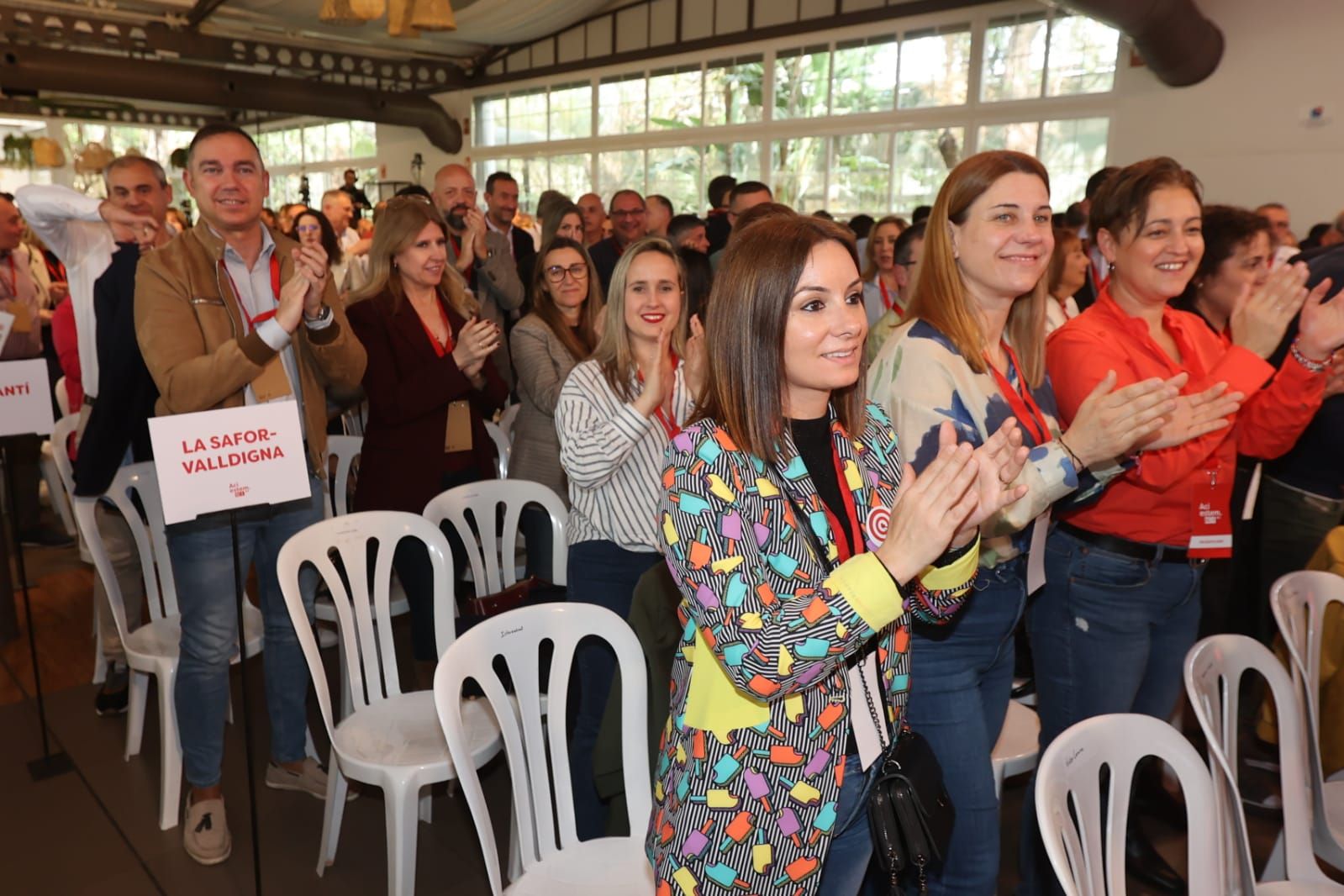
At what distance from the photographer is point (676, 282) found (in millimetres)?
2334

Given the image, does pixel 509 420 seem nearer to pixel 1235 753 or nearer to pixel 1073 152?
pixel 1235 753

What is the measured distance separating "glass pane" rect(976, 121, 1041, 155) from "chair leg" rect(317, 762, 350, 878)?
853cm

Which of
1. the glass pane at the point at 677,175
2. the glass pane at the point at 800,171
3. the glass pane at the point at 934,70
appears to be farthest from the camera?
the glass pane at the point at 677,175

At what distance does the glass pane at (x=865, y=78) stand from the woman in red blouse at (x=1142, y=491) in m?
8.88

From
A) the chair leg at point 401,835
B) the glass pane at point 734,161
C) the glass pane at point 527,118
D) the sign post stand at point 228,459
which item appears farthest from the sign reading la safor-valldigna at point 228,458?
the glass pane at point 527,118

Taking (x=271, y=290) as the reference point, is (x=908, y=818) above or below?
below

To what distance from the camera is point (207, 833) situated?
2.47m

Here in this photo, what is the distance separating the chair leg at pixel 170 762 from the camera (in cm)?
260

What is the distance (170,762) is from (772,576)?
2185 millimetres

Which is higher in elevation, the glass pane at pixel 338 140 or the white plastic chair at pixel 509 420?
the glass pane at pixel 338 140

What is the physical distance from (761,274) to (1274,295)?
1.33 metres

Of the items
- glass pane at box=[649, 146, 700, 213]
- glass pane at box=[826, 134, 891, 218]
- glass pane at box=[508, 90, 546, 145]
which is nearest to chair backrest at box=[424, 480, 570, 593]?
glass pane at box=[826, 134, 891, 218]

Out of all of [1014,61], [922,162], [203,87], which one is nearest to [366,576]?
[1014,61]

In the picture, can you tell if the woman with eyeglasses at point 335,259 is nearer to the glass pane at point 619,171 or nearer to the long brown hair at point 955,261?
the long brown hair at point 955,261
